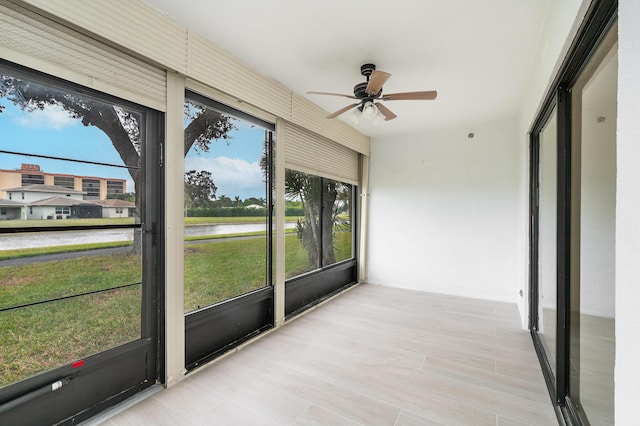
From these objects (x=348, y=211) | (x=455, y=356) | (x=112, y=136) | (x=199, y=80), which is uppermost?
(x=199, y=80)

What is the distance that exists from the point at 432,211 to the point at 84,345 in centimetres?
452

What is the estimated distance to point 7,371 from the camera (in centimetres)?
154

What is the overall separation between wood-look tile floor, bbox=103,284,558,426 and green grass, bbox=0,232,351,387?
52 centimetres

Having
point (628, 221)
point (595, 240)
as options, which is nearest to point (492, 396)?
point (595, 240)

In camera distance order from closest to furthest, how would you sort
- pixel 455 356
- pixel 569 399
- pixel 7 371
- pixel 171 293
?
pixel 7 371 → pixel 569 399 → pixel 171 293 → pixel 455 356

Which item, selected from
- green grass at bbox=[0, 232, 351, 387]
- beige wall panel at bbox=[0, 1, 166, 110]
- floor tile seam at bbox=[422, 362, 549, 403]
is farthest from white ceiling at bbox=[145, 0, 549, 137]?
floor tile seam at bbox=[422, 362, 549, 403]

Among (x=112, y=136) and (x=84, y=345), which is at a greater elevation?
(x=112, y=136)

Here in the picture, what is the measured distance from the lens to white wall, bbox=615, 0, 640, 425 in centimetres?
75

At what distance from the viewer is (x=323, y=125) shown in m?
3.88

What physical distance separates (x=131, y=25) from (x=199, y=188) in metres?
1.21

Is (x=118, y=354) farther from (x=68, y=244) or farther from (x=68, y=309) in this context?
(x=68, y=244)

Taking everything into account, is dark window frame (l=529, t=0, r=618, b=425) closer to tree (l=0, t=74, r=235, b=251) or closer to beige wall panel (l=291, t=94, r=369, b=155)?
beige wall panel (l=291, t=94, r=369, b=155)

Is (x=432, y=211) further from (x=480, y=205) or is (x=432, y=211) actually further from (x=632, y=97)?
(x=632, y=97)

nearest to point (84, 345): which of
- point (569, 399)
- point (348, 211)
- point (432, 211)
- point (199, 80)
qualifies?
point (199, 80)
